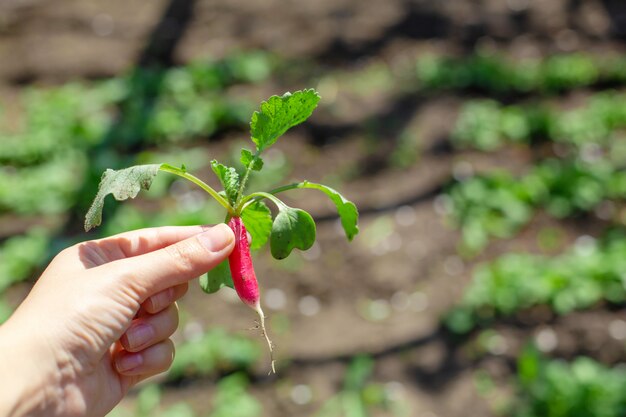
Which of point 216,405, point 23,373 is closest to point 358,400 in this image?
point 216,405

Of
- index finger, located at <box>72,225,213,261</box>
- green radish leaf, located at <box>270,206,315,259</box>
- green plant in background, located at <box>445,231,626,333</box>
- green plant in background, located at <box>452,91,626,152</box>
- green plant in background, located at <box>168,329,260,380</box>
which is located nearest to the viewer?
green radish leaf, located at <box>270,206,315,259</box>

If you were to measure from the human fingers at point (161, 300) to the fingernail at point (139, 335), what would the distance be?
0.04 metres

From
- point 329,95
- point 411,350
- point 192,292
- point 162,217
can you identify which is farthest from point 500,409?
point 329,95

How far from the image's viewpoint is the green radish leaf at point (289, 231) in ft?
5.13

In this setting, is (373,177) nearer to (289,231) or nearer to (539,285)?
(539,285)

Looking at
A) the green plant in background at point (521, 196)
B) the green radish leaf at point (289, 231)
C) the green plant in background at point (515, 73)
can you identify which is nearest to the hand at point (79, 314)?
the green radish leaf at point (289, 231)

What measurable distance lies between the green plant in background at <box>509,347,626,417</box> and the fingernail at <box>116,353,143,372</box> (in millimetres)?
1840

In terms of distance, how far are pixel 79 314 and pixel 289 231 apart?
48cm

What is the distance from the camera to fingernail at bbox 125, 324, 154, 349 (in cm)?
180

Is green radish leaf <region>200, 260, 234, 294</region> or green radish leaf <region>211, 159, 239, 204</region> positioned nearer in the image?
green radish leaf <region>211, 159, 239, 204</region>

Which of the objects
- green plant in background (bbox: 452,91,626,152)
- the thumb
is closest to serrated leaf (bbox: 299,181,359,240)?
the thumb

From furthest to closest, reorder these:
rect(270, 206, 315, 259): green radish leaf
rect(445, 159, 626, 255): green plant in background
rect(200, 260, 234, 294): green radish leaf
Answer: rect(445, 159, 626, 255): green plant in background < rect(200, 260, 234, 294): green radish leaf < rect(270, 206, 315, 259): green radish leaf

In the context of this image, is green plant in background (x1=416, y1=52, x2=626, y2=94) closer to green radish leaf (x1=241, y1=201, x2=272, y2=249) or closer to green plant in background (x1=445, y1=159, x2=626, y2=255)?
green plant in background (x1=445, y1=159, x2=626, y2=255)

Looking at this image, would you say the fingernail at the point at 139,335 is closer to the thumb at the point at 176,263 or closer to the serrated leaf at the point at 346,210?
the thumb at the point at 176,263
